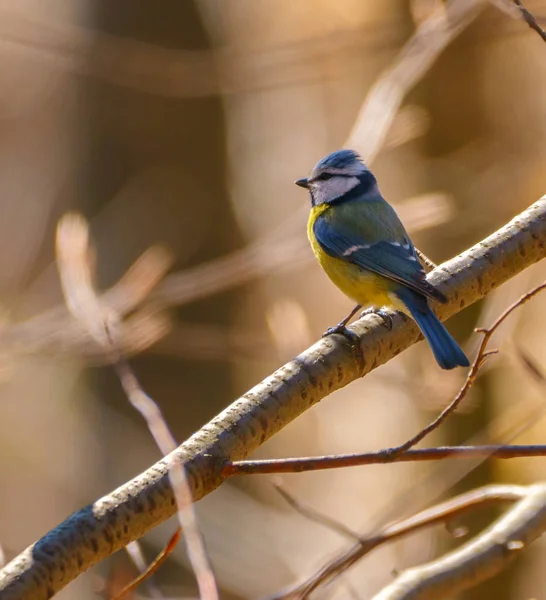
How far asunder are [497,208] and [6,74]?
312 centimetres

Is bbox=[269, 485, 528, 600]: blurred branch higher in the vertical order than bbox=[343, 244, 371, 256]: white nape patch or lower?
lower

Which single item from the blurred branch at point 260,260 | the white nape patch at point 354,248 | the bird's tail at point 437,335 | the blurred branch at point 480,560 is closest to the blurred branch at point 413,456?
the blurred branch at point 480,560

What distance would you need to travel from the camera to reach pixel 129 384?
1502 mm

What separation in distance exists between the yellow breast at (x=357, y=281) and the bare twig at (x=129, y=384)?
0.68 meters

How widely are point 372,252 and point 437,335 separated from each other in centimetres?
62

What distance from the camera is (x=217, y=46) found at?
15.4 feet

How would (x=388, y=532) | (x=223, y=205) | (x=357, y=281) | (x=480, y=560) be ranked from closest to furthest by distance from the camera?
(x=388, y=532) < (x=480, y=560) < (x=357, y=281) < (x=223, y=205)

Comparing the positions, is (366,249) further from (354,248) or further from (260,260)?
(260,260)

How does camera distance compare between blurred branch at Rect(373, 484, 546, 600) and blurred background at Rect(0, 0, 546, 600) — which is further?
blurred background at Rect(0, 0, 546, 600)

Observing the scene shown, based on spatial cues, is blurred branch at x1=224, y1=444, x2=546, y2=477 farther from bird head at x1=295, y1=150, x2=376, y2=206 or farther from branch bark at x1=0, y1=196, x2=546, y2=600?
bird head at x1=295, y1=150, x2=376, y2=206

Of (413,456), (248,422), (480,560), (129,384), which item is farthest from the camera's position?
(480,560)

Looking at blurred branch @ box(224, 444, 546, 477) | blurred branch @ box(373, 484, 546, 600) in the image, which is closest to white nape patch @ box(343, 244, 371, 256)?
blurred branch @ box(373, 484, 546, 600)

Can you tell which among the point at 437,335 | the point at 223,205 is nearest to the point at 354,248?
the point at 437,335

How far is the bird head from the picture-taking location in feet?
9.29
